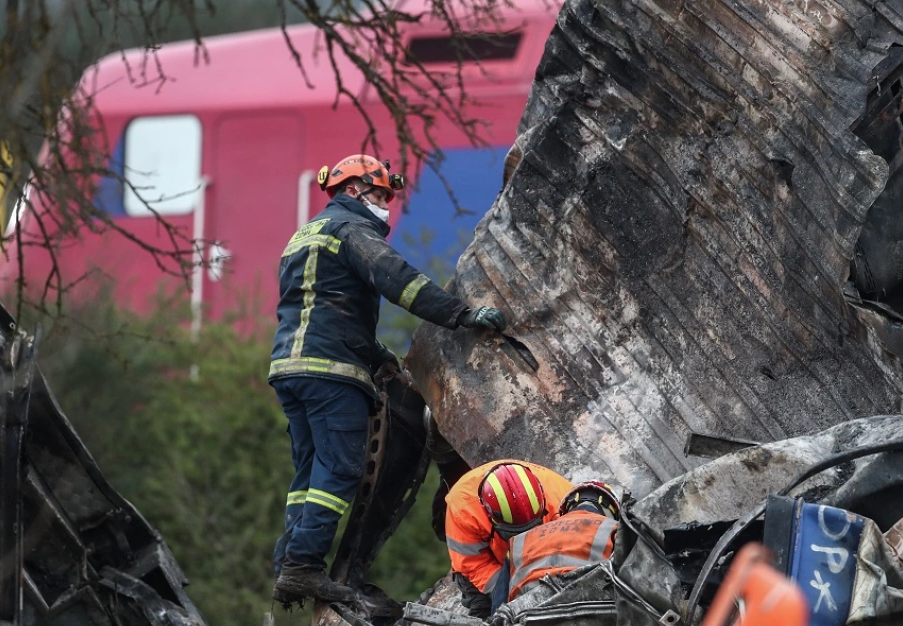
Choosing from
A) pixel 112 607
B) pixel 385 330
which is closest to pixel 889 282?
pixel 112 607

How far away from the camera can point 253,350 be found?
13672mm

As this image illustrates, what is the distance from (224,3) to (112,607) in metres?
19.0

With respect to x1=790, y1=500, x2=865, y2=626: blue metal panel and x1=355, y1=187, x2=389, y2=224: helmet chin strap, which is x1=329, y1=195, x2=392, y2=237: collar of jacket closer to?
x1=355, y1=187, x2=389, y2=224: helmet chin strap

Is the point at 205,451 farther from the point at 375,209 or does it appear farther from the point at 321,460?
the point at 321,460

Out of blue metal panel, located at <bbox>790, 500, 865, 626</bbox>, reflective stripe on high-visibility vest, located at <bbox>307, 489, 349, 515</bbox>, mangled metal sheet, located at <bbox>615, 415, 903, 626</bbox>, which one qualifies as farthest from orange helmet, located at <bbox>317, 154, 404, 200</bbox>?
blue metal panel, located at <bbox>790, 500, 865, 626</bbox>

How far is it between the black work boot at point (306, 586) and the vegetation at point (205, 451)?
6.70 metres

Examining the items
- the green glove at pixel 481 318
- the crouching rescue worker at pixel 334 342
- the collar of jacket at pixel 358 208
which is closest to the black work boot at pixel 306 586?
the crouching rescue worker at pixel 334 342

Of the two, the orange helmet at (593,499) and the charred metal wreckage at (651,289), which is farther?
the charred metal wreckage at (651,289)

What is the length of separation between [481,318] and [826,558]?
7.04ft

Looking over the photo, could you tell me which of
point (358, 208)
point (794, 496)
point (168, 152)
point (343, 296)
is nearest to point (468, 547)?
point (343, 296)

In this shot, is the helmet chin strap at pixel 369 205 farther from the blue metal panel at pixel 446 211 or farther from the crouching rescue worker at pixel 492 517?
the blue metal panel at pixel 446 211

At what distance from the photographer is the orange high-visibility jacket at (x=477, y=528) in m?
4.85

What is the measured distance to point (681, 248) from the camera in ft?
17.3

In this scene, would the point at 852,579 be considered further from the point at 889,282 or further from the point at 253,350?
the point at 253,350
